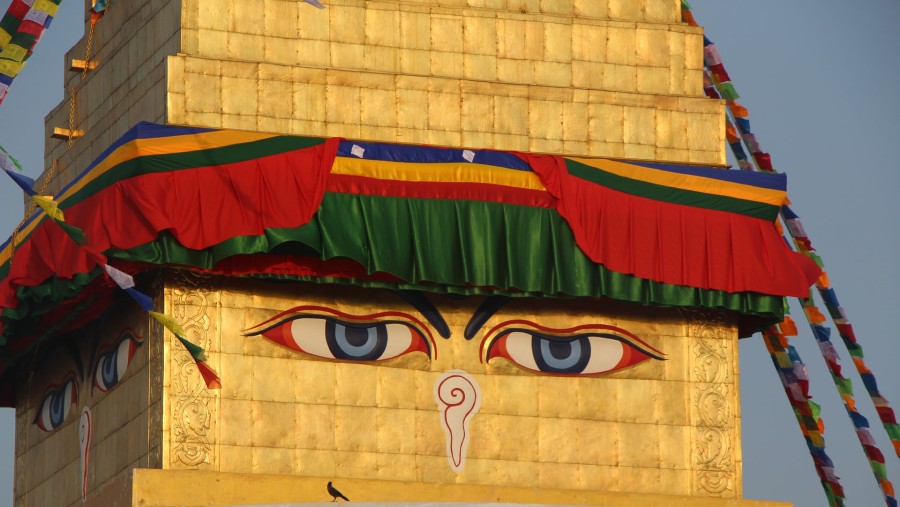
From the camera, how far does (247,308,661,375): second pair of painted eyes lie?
34.4m

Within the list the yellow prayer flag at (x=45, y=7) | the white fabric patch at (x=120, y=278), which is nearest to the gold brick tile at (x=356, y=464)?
the white fabric patch at (x=120, y=278)

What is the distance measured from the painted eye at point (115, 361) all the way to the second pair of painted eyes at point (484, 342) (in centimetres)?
203

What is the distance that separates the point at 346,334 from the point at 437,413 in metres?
1.77

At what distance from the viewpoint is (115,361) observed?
117ft

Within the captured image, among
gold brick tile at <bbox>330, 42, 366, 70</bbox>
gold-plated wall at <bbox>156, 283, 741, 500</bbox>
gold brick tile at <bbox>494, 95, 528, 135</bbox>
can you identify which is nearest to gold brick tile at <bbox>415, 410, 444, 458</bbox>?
gold-plated wall at <bbox>156, 283, 741, 500</bbox>

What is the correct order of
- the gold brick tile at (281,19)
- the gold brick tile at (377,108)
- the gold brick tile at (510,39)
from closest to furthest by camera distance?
the gold brick tile at (377,108) < the gold brick tile at (281,19) < the gold brick tile at (510,39)

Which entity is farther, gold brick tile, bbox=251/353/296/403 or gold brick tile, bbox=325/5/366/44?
gold brick tile, bbox=325/5/366/44

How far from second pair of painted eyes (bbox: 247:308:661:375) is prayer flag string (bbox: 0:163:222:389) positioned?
76.1 inches

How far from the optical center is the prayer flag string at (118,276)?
3138cm

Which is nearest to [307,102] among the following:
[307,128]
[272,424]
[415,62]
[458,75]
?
[307,128]

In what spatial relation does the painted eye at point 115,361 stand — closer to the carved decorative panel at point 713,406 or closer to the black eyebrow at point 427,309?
the black eyebrow at point 427,309

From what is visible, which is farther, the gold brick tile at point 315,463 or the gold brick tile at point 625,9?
the gold brick tile at point 625,9

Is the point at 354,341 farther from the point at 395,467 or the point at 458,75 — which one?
the point at 458,75

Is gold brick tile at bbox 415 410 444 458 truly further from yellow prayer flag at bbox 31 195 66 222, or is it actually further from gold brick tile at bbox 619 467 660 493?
yellow prayer flag at bbox 31 195 66 222
